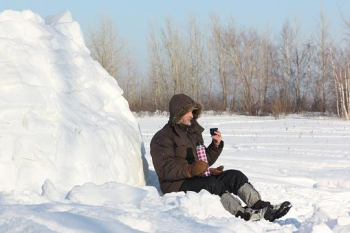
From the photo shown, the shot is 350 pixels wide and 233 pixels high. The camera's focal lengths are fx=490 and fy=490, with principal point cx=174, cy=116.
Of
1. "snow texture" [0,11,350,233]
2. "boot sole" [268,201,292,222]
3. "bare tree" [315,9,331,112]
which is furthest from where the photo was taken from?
"bare tree" [315,9,331,112]

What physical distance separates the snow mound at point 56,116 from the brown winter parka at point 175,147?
0.37 m

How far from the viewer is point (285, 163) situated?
7.54 meters

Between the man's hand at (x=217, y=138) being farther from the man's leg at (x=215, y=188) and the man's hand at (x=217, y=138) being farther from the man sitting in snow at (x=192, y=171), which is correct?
the man's leg at (x=215, y=188)

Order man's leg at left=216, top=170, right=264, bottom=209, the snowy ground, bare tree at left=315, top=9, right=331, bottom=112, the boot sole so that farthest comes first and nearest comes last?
1. bare tree at left=315, top=9, right=331, bottom=112
2. man's leg at left=216, top=170, right=264, bottom=209
3. the boot sole
4. the snowy ground

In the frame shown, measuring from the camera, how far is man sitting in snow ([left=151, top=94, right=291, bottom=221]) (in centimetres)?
383

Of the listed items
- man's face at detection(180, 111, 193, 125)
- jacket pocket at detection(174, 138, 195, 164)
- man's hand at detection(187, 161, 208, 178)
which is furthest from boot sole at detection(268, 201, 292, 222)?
man's face at detection(180, 111, 193, 125)

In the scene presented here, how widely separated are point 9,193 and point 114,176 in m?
1.03

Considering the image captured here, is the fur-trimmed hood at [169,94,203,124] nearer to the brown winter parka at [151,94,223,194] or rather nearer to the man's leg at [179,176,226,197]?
the brown winter parka at [151,94,223,194]

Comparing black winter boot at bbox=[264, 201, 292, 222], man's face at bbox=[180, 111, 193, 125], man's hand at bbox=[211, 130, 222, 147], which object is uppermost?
man's face at bbox=[180, 111, 193, 125]

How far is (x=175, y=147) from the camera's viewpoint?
4.38 m

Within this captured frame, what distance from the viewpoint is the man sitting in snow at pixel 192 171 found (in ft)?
12.6

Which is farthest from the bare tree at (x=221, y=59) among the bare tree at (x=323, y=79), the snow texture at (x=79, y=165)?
the snow texture at (x=79, y=165)

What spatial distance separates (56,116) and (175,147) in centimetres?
108

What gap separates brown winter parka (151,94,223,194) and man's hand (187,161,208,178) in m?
0.03
